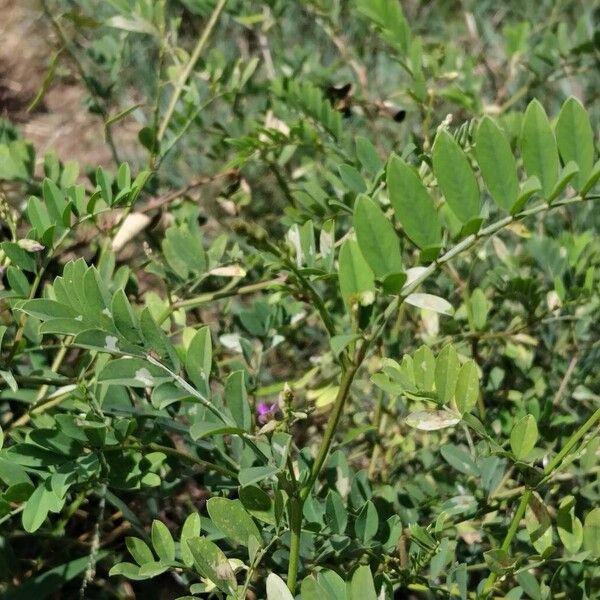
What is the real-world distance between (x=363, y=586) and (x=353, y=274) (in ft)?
0.70

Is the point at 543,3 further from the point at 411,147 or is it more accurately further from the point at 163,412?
the point at 163,412

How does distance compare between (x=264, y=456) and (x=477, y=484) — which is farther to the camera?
(x=477, y=484)

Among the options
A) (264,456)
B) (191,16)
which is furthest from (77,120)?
(264,456)

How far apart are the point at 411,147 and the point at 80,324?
37cm

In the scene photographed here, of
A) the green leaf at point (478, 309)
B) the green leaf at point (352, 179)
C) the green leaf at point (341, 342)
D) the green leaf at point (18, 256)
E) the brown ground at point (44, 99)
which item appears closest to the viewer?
the green leaf at point (341, 342)

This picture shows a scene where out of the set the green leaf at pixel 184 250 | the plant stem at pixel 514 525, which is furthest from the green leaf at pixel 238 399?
the green leaf at pixel 184 250

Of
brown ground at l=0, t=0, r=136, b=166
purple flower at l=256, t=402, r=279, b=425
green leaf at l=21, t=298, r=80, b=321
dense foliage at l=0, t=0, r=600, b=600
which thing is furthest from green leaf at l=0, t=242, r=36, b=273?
brown ground at l=0, t=0, r=136, b=166

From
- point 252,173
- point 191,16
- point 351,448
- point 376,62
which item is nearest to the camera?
point 351,448

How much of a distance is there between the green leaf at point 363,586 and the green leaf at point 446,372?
0.45 feet

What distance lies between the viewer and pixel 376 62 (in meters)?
2.37

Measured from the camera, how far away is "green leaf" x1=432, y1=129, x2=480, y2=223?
568mm

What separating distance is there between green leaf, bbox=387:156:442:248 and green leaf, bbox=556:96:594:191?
0.11 metres

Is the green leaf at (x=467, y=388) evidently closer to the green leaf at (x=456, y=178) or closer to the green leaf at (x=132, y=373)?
the green leaf at (x=456, y=178)

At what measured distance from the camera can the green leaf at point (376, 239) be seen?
Result: 558 mm
